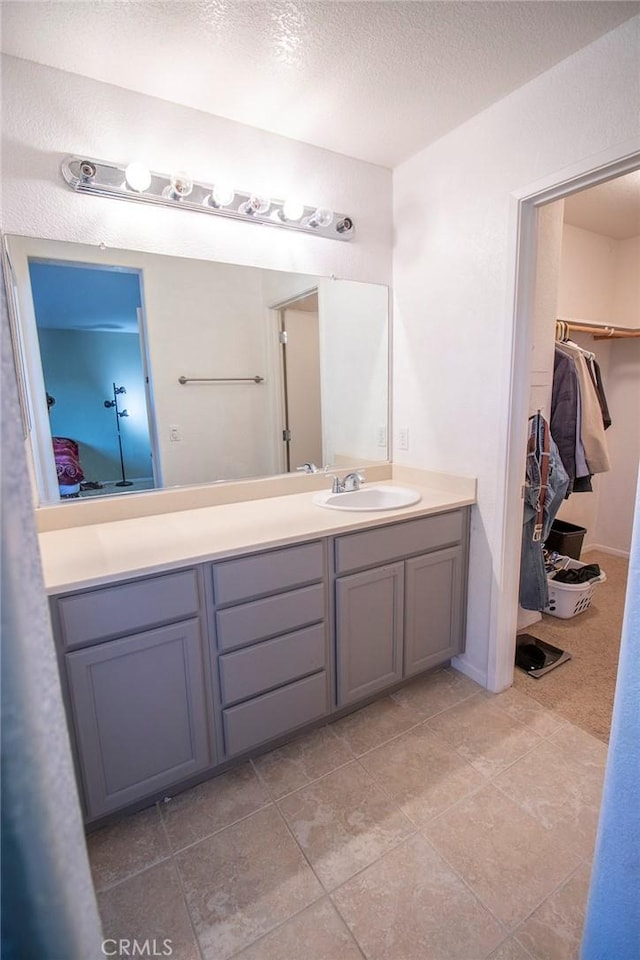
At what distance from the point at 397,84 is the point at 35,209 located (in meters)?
1.31

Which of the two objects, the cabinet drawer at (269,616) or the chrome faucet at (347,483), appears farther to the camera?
the chrome faucet at (347,483)

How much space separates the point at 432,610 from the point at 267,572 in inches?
33.9

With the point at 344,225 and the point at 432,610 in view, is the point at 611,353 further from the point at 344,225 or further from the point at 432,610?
the point at 432,610

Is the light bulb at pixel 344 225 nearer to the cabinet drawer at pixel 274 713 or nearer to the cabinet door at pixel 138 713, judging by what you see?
the cabinet door at pixel 138 713

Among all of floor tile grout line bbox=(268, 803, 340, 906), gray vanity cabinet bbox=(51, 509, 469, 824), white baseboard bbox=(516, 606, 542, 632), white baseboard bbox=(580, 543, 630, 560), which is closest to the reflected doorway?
gray vanity cabinet bbox=(51, 509, 469, 824)

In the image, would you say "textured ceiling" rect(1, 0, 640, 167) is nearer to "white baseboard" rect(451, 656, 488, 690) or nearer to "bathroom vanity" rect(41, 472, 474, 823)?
"bathroom vanity" rect(41, 472, 474, 823)

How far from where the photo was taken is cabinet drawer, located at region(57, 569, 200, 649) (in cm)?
120

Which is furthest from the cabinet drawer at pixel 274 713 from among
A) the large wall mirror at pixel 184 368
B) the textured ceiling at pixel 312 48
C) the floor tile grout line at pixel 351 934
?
the textured ceiling at pixel 312 48

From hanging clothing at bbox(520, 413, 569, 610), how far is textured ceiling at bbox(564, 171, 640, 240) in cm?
119

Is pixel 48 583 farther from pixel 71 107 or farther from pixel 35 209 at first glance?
pixel 71 107

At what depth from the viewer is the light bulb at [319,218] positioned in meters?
1.96

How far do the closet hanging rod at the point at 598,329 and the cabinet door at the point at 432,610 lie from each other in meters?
1.73

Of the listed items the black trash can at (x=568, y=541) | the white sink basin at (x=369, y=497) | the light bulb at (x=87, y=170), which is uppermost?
the light bulb at (x=87, y=170)

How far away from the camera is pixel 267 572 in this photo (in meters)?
1.49
